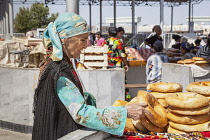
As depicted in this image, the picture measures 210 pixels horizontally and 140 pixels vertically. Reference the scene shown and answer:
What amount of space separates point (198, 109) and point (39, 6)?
183 feet

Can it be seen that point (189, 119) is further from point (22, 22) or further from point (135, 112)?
point (22, 22)

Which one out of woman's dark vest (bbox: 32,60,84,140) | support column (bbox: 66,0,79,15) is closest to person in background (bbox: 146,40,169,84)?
support column (bbox: 66,0,79,15)

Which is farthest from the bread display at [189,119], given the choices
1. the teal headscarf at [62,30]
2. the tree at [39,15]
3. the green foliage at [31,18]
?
the tree at [39,15]

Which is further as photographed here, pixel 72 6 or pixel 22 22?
pixel 22 22

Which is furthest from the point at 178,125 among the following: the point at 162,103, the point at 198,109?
the point at 162,103

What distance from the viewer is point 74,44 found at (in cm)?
224

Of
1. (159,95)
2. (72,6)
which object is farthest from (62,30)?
(72,6)

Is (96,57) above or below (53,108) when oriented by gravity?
above

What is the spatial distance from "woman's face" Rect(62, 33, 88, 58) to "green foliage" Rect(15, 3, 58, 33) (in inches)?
2045

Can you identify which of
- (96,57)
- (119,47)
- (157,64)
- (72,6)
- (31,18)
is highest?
(31,18)

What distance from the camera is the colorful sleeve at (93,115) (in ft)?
6.65

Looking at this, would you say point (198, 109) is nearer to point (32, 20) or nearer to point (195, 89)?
point (195, 89)

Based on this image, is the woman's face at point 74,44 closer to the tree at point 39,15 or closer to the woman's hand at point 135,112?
the woman's hand at point 135,112

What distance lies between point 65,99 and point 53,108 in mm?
131
